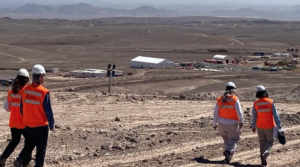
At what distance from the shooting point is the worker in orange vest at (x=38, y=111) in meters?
7.38

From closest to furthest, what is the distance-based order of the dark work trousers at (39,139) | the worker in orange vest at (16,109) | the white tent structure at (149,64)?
the dark work trousers at (39,139) → the worker in orange vest at (16,109) → the white tent structure at (149,64)

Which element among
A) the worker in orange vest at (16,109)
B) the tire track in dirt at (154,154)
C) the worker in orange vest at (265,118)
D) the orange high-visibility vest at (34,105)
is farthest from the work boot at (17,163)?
the worker in orange vest at (265,118)

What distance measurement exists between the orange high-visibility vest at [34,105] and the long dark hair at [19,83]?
0.20 meters

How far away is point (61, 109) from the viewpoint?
51.8ft

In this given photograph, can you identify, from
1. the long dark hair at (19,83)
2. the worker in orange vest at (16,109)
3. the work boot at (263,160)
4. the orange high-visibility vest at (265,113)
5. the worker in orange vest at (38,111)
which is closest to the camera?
the worker in orange vest at (38,111)

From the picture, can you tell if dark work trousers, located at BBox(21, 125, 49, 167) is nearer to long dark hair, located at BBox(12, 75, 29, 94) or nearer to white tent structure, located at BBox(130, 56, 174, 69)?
long dark hair, located at BBox(12, 75, 29, 94)

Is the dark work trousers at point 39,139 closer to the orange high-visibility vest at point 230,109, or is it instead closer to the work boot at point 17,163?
the work boot at point 17,163

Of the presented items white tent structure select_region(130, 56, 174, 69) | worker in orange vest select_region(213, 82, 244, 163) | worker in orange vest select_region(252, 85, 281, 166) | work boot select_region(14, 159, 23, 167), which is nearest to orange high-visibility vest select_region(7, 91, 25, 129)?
work boot select_region(14, 159, 23, 167)

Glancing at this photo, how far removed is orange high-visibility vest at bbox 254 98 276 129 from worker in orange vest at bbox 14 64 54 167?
3450 millimetres

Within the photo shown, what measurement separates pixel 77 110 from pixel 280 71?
3215 cm

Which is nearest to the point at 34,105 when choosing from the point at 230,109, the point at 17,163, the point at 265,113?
the point at 17,163

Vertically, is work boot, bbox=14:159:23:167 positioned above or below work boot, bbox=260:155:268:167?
above

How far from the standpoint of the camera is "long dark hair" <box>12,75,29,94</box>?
25.0 ft

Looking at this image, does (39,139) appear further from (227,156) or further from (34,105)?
(227,156)
